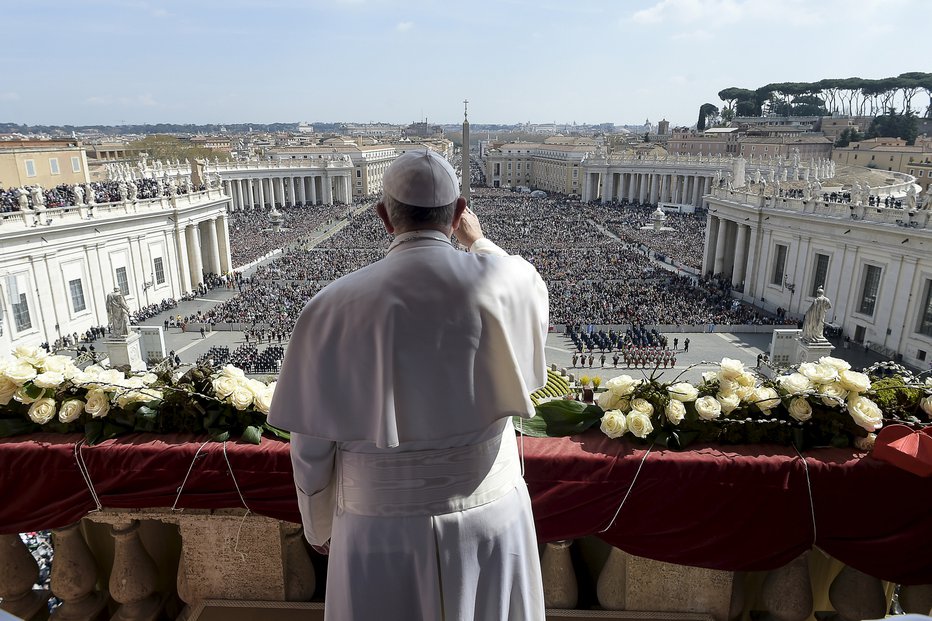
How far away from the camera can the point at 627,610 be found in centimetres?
346

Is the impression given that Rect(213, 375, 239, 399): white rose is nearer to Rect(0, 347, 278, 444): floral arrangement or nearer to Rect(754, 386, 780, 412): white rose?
Rect(0, 347, 278, 444): floral arrangement

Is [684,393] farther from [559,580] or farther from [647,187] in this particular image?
[647,187]

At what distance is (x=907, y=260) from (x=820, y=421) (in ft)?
88.1

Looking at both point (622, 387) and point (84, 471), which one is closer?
point (84, 471)

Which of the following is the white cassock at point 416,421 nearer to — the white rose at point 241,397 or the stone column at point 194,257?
the white rose at point 241,397

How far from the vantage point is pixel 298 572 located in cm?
359

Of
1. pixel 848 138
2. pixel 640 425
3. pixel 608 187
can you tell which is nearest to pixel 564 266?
pixel 640 425

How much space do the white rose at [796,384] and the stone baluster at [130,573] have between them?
388 cm

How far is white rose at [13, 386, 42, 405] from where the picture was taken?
3.50 meters

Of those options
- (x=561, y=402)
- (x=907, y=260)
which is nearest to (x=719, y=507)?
(x=561, y=402)

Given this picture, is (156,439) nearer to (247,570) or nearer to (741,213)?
(247,570)

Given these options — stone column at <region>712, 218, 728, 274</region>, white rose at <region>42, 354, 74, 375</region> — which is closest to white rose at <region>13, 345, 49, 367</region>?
white rose at <region>42, 354, 74, 375</region>

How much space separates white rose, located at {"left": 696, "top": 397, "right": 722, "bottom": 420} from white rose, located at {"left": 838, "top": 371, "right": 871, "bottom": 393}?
0.74 m

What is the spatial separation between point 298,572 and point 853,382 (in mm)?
3412
